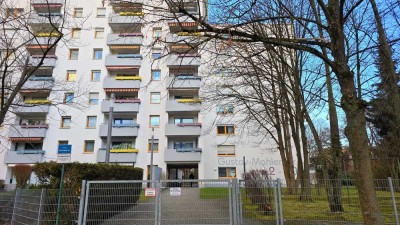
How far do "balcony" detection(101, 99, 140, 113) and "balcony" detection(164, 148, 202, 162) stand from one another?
5690 mm

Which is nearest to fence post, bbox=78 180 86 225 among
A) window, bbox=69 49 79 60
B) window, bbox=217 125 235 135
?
window, bbox=217 125 235 135

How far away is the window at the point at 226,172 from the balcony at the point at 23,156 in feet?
59.9

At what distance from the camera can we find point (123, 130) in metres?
33.3

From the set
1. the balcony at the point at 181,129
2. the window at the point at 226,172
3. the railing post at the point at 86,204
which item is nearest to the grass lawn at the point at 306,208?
the railing post at the point at 86,204

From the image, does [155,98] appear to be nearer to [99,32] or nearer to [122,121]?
[122,121]

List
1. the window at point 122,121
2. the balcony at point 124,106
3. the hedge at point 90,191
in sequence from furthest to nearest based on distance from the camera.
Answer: the window at point 122,121, the balcony at point 124,106, the hedge at point 90,191

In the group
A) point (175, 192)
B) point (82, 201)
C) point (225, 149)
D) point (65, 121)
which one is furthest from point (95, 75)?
point (175, 192)

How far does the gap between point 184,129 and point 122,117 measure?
7202mm

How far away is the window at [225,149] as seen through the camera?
35.9 metres

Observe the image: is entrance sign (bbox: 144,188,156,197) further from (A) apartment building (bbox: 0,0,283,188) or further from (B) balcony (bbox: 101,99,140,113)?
(B) balcony (bbox: 101,99,140,113)

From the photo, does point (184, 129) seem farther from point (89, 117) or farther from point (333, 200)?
point (333, 200)

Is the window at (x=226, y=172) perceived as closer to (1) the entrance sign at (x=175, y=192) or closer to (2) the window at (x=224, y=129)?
(2) the window at (x=224, y=129)

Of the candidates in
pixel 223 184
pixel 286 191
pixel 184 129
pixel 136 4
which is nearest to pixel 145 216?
pixel 223 184

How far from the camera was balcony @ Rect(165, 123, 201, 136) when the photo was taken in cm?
3347
